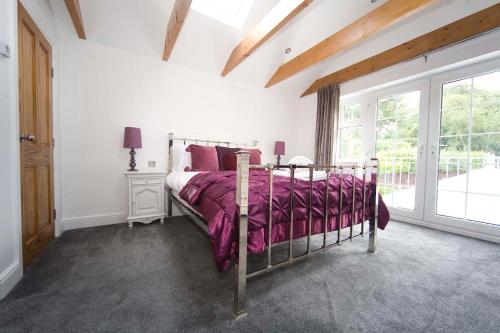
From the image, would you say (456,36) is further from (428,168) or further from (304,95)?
(304,95)

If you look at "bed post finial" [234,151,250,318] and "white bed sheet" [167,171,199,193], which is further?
"white bed sheet" [167,171,199,193]

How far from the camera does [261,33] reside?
2.33m

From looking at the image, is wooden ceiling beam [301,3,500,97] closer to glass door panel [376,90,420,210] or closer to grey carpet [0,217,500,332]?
glass door panel [376,90,420,210]

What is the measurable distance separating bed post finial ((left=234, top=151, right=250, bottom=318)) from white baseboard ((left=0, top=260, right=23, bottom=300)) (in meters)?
1.39

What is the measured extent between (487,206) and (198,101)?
3944 mm

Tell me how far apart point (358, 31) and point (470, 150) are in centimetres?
199

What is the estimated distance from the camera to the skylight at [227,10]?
8.24ft

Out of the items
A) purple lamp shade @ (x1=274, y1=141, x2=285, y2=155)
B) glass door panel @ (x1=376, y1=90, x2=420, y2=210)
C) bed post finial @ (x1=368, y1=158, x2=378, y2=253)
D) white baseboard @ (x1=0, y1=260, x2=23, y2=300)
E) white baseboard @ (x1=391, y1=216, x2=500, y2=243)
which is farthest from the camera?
purple lamp shade @ (x1=274, y1=141, x2=285, y2=155)

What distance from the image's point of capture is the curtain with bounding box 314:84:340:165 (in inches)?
138

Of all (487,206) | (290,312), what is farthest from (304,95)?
(290,312)

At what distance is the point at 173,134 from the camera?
3.01 meters

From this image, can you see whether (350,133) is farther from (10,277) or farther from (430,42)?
(10,277)

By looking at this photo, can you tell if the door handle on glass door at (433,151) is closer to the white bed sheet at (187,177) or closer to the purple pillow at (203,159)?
the white bed sheet at (187,177)

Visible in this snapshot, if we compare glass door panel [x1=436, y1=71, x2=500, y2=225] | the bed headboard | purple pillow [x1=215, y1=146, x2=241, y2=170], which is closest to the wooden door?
the bed headboard
